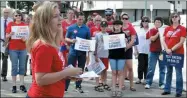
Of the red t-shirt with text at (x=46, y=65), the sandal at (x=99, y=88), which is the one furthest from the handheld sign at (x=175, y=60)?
the red t-shirt with text at (x=46, y=65)

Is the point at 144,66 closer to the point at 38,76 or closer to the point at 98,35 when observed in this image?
the point at 98,35

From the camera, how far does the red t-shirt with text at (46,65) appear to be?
3.00 m

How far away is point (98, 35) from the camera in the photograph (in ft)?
28.5

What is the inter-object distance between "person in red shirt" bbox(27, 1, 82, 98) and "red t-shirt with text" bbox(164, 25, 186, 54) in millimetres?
5303

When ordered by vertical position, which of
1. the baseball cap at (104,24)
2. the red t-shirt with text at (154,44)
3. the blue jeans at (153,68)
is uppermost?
the baseball cap at (104,24)

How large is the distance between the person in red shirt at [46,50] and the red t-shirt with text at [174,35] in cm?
530

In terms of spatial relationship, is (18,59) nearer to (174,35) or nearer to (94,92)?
(94,92)

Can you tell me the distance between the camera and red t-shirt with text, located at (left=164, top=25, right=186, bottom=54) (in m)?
7.98

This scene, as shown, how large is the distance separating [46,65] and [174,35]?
5.51m

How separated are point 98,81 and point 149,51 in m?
1.57

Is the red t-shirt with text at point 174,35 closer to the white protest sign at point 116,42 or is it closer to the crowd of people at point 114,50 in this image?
the crowd of people at point 114,50

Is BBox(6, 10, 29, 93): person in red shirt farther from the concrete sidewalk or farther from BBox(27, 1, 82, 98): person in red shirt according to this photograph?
BBox(27, 1, 82, 98): person in red shirt

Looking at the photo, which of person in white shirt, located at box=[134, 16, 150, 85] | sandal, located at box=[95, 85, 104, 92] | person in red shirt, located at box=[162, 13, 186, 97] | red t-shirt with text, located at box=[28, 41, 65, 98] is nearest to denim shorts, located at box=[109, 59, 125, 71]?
sandal, located at box=[95, 85, 104, 92]

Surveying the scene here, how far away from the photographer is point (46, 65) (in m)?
3.01
